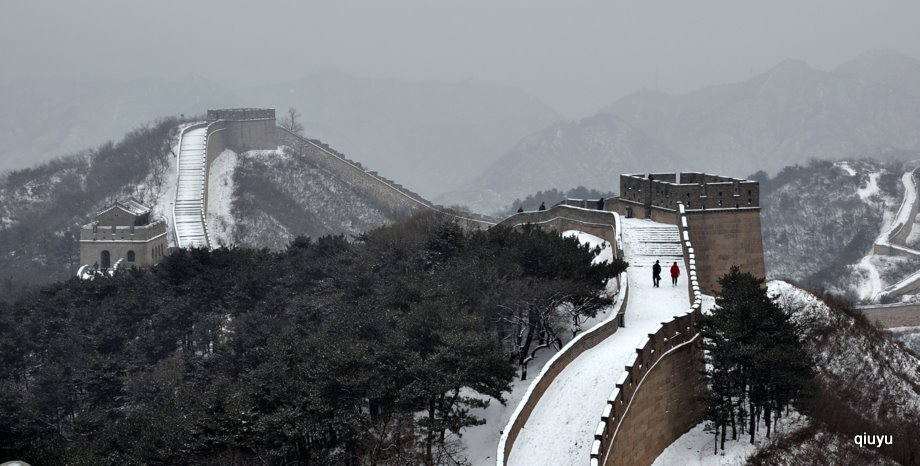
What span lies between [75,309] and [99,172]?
3449 centimetres

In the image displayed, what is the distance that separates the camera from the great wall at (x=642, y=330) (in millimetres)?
22094

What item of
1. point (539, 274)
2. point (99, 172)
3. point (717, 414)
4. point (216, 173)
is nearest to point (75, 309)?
point (539, 274)

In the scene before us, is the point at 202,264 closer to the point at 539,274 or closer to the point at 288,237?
the point at 539,274

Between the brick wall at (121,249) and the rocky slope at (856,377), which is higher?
the brick wall at (121,249)

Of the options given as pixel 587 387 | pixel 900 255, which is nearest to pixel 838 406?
pixel 587 387

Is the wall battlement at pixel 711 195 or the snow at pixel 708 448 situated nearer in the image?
the snow at pixel 708 448

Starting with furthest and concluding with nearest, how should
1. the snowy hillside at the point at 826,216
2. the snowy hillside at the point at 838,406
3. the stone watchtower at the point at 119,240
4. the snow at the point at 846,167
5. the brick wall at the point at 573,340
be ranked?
1. the snow at the point at 846,167
2. the snowy hillside at the point at 826,216
3. the stone watchtower at the point at 119,240
4. the snowy hillside at the point at 838,406
5. the brick wall at the point at 573,340

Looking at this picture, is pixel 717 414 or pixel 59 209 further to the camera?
pixel 59 209

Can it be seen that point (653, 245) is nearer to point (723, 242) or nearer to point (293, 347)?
point (723, 242)

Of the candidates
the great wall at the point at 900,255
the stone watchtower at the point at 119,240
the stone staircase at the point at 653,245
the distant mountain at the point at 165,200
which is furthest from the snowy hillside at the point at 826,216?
the stone staircase at the point at 653,245

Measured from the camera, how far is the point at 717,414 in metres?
24.2

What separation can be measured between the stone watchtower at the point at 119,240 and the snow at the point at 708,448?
34697 millimetres

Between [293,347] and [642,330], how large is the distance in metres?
8.62

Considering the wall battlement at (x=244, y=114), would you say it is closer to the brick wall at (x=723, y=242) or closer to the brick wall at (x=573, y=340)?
the brick wall at (x=573, y=340)
